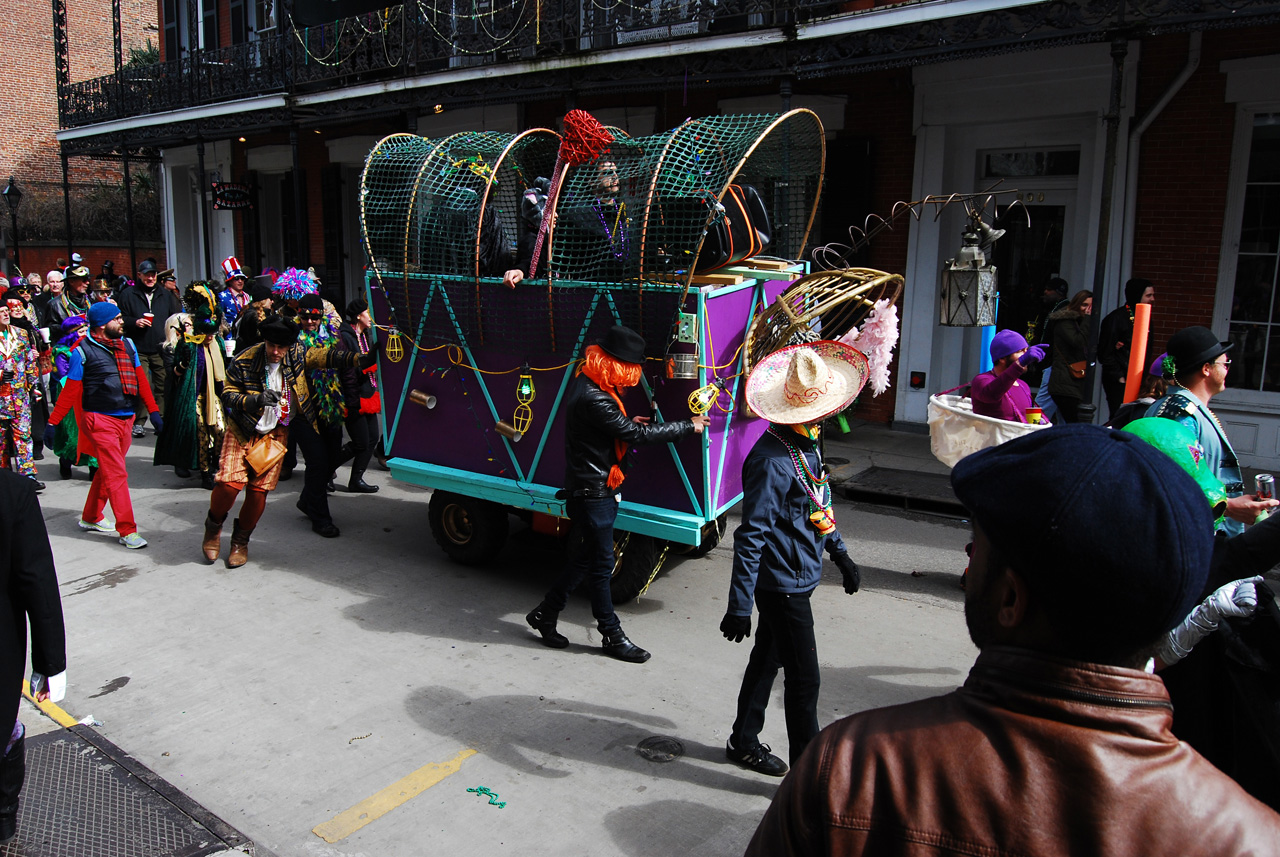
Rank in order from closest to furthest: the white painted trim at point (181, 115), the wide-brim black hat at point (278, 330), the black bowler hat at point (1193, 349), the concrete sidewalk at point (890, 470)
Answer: the black bowler hat at point (1193, 349) → the wide-brim black hat at point (278, 330) → the concrete sidewalk at point (890, 470) → the white painted trim at point (181, 115)

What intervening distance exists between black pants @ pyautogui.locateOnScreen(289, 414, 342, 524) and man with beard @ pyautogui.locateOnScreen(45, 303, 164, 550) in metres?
1.28

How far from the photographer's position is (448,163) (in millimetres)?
6434

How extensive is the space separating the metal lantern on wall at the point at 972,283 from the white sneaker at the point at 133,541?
6.23m

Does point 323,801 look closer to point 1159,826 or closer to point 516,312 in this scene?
point 516,312

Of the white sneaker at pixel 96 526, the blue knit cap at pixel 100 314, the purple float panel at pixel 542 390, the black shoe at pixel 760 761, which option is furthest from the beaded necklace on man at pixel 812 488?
the white sneaker at pixel 96 526

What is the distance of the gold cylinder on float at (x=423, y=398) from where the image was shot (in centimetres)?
652

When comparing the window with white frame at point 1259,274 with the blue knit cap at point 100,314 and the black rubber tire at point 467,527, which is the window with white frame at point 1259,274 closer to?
the black rubber tire at point 467,527

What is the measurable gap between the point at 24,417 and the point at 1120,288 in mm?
10279

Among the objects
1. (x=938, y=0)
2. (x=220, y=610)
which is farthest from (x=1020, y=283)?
(x=220, y=610)

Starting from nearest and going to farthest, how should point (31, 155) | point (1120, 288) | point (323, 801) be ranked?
point (323, 801)
point (1120, 288)
point (31, 155)

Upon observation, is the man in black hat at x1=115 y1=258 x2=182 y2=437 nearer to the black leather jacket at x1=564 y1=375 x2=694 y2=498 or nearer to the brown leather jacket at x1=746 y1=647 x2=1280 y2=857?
the black leather jacket at x1=564 y1=375 x2=694 y2=498

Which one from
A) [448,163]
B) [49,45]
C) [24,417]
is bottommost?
[24,417]

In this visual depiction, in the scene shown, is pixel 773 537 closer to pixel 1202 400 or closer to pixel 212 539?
pixel 1202 400

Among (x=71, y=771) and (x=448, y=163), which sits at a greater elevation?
(x=448, y=163)
